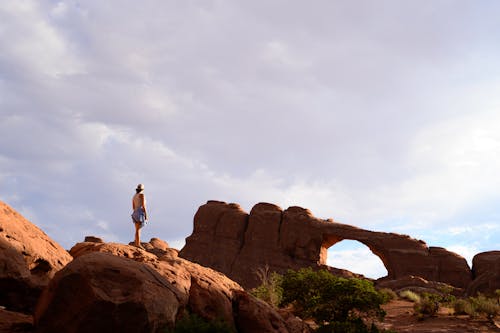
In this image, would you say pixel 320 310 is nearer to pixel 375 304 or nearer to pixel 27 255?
pixel 375 304

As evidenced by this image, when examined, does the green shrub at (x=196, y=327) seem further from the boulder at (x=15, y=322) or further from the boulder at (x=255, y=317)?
the boulder at (x=15, y=322)

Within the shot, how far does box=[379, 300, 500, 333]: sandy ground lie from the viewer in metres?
18.8

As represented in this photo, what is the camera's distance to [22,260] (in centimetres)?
999

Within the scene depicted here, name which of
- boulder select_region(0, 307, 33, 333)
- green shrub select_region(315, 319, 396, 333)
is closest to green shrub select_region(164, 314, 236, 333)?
boulder select_region(0, 307, 33, 333)

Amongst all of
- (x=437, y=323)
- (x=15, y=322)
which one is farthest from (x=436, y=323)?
(x=15, y=322)

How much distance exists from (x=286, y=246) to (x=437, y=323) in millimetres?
22718

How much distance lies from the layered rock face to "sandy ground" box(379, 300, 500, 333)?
55.4 ft

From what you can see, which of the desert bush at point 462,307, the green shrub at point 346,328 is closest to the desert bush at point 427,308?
the desert bush at point 462,307

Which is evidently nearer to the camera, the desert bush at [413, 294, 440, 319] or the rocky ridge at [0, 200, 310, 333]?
the rocky ridge at [0, 200, 310, 333]

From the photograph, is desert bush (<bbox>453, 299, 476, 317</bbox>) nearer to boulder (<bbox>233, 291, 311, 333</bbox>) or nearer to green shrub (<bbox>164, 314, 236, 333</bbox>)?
boulder (<bbox>233, 291, 311, 333</bbox>)

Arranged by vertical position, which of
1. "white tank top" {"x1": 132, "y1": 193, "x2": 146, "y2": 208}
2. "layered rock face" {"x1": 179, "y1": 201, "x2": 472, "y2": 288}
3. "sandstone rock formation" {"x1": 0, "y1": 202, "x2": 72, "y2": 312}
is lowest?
"sandstone rock formation" {"x1": 0, "y1": 202, "x2": 72, "y2": 312}

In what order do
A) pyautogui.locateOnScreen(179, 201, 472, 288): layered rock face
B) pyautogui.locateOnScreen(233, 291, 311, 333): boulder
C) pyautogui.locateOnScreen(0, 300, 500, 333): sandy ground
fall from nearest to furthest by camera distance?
pyautogui.locateOnScreen(233, 291, 311, 333): boulder → pyautogui.locateOnScreen(0, 300, 500, 333): sandy ground → pyautogui.locateOnScreen(179, 201, 472, 288): layered rock face

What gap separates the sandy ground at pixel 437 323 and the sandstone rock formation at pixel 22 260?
13.8 metres

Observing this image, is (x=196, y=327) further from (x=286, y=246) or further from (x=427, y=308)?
(x=286, y=246)
